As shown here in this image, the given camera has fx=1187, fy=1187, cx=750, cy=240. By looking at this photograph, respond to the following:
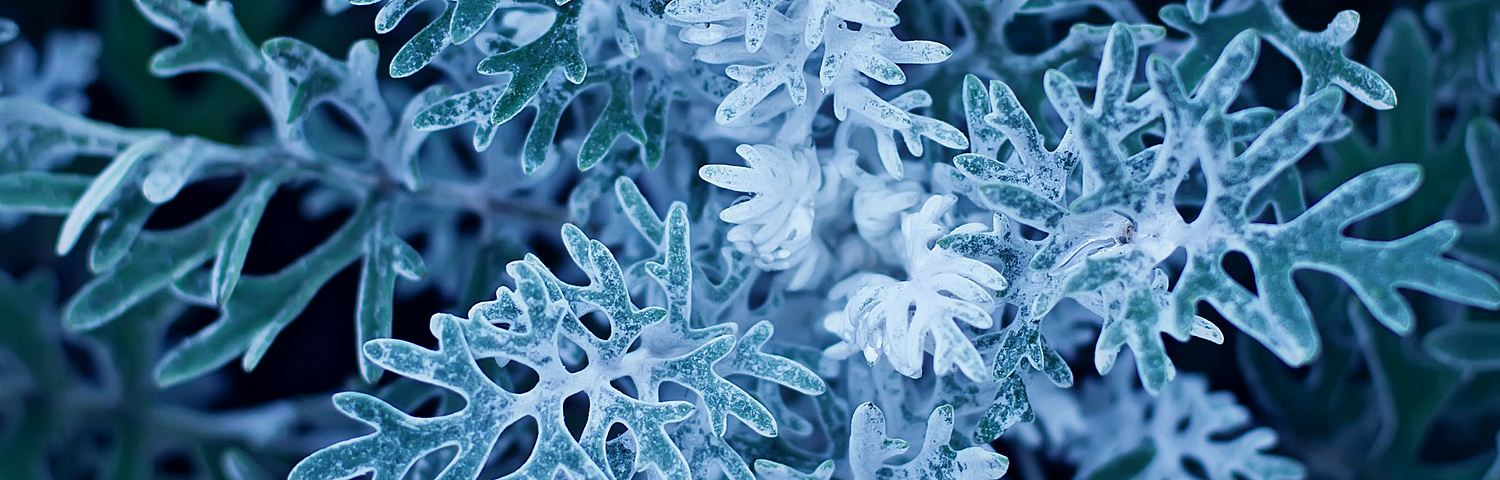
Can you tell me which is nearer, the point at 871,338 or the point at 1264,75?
the point at 871,338

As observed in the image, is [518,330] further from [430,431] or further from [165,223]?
[165,223]

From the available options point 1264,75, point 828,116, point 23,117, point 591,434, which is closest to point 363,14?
point 23,117

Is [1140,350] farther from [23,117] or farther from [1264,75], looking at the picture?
[23,117]

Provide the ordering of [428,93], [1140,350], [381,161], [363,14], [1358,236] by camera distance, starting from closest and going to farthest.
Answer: [1140,350], [428,93], [381,161], [1358,236], [363,14]

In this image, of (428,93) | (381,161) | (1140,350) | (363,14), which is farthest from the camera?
(363,14)

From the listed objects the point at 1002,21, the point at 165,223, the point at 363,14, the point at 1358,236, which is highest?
the point at 1002,21

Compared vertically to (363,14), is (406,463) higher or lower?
higher
